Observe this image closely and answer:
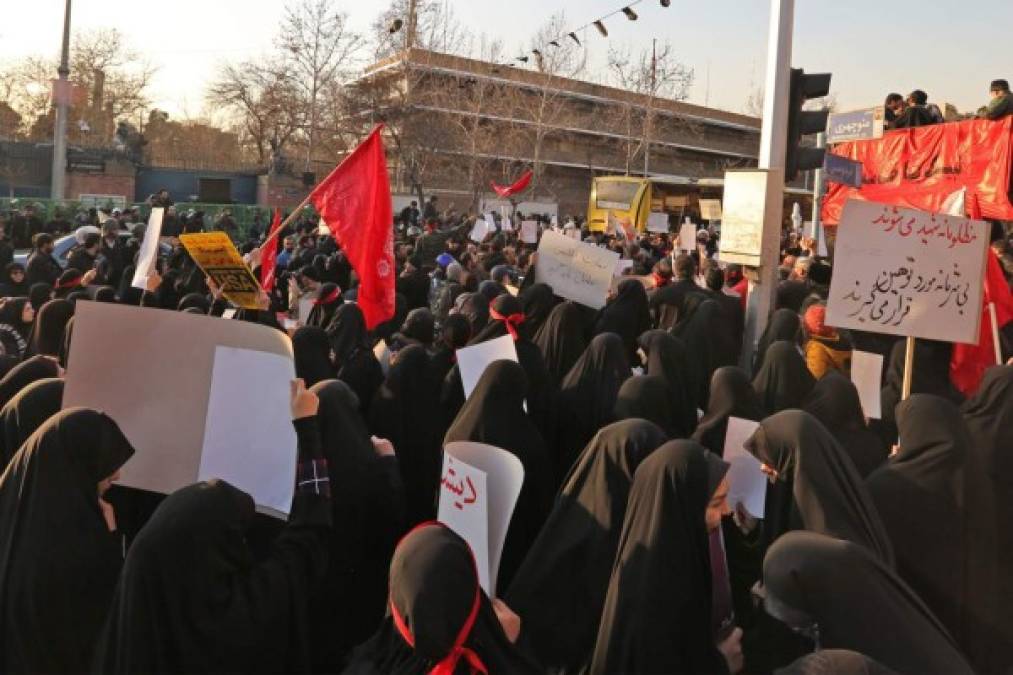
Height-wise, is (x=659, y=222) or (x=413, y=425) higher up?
(x=659, y=222)

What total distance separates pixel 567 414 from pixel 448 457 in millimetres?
2137

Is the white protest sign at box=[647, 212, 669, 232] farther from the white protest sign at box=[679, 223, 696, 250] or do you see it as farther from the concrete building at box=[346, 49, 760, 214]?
the concrete building at box=[346, 49, 760, 214]

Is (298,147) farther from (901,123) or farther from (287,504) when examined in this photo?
(287,504)

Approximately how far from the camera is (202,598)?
2.35 metres

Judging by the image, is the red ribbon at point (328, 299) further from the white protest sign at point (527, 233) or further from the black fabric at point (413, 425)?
the white protest sign at point (527, 233)

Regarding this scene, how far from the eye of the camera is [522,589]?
10.0ft

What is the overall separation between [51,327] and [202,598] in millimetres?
4025

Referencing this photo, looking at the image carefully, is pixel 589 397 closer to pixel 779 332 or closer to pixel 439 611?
pixel 779 332

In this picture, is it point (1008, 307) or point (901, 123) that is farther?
point (901, 123)

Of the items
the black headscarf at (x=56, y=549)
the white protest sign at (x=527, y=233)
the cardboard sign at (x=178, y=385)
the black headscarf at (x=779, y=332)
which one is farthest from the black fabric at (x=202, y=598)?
the white protest sign at (x=527, y=233)

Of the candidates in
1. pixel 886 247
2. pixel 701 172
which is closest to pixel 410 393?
pixel 886 247

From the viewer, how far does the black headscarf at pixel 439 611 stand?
204cm

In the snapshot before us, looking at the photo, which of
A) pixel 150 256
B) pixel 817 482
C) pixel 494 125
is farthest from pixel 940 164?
pixel 494 125

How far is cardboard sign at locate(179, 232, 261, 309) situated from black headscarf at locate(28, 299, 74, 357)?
→ 38.2 inches
